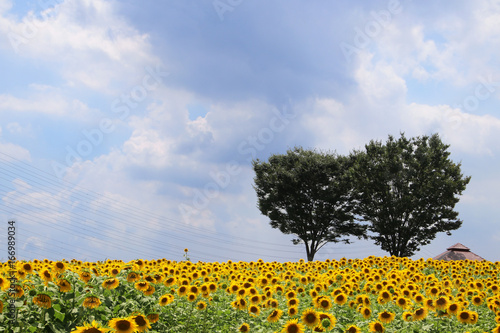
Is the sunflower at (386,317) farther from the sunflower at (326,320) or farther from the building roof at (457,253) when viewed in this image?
the building roof at (457,253)

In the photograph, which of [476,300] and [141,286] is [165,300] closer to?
[141,286]

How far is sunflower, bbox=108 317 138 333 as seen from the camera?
5.18m

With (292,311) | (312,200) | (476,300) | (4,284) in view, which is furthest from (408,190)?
(4,284)

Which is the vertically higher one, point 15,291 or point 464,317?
point 15,291

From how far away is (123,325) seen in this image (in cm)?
521

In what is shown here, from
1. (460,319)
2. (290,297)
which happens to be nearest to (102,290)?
(290,297)

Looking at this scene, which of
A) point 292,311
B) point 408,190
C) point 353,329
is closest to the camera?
point 353,329

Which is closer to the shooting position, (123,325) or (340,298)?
(123,325)

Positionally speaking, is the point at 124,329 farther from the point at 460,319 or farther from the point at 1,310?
the point at 460,319

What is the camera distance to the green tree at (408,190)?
35.2m

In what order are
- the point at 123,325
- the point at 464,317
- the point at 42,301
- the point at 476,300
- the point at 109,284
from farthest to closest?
the point at 476,300 → the point at 464,317 → the point at 109,284 → the point at 42,301 → the point at 123,325

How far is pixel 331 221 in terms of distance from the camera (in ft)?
133

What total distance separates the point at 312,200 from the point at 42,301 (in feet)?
116

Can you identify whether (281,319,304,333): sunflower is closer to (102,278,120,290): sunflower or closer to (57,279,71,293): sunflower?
(102,278,120,290): sunflower
